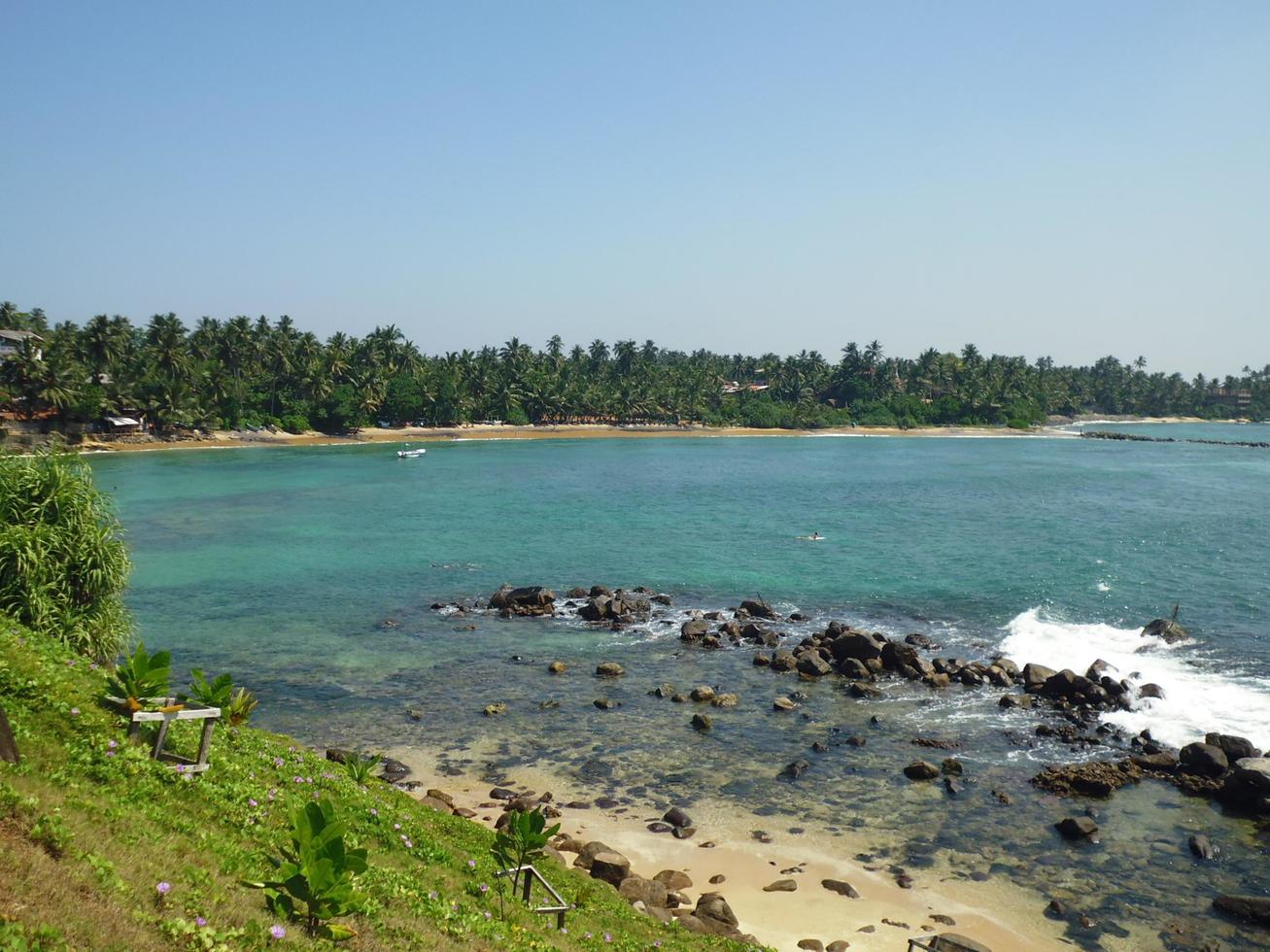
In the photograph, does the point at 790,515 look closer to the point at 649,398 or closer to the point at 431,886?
the point at 431,886

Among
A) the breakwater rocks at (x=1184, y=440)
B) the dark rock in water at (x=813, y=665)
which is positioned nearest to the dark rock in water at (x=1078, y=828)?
the dark rock in water at (x=813, y=665)

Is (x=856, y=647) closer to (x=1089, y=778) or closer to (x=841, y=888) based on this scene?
(x=1089, y=778)

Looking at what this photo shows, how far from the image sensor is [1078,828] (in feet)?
76.7

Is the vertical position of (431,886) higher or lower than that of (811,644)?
higher

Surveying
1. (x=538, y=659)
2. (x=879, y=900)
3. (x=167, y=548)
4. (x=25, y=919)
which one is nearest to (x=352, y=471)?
(x=167, y=548)

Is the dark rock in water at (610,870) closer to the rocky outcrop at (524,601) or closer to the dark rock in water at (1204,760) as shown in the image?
the dark rock in water at (1204,760)

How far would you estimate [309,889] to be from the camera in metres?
10.3

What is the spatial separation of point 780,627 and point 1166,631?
1831 cm

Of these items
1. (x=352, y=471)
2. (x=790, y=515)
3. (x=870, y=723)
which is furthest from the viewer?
(x=352, y=471)

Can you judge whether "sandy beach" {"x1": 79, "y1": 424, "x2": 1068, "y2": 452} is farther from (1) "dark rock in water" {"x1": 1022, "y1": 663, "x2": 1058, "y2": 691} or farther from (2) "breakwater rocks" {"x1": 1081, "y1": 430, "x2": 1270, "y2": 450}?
(1) "dark rock in water" {"x1": 1022, "y1": 663, "x2": 1058, "y2": 691}

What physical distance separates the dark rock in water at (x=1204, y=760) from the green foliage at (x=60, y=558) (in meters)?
33.4

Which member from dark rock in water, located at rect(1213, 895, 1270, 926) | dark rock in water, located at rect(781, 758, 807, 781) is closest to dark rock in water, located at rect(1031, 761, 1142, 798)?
dark rock in water, located at rect(781, 758, 807, 781)

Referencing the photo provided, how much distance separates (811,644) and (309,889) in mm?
31832

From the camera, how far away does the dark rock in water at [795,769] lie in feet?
89.5
